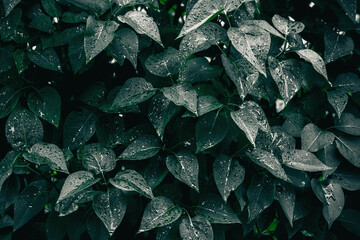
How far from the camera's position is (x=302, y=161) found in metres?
1.31

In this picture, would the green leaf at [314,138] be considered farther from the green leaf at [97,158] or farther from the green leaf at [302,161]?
the green leaf at [97,158]

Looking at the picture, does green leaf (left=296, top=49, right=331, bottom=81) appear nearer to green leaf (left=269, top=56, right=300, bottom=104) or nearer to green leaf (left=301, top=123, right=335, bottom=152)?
green leaf (left=269, top=56, right=300, bottom=104)

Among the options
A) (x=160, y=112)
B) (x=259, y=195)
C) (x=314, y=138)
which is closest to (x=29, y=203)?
(x=160, y=112)

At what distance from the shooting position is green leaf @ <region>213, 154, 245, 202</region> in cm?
121

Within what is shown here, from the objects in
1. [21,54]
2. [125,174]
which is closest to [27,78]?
[21,54]

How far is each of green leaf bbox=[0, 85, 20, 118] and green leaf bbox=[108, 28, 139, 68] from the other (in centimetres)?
41

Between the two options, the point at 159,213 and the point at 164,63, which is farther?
the point at 164,63

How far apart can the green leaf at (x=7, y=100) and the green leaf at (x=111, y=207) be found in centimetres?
47

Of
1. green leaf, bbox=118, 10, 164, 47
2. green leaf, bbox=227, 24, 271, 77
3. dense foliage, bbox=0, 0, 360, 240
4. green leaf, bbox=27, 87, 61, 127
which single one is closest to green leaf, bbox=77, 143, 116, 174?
dense foliage, bbox=0, 0, 360, 240

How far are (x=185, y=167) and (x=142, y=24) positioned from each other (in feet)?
1.53

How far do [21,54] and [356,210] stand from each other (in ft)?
4.72

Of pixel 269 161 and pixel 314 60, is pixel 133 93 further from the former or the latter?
pixel 314 60

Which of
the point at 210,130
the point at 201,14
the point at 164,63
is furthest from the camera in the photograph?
the point at 164,63

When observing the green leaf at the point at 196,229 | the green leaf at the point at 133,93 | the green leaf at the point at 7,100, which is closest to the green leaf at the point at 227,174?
the green leaf at the point at 196,229
